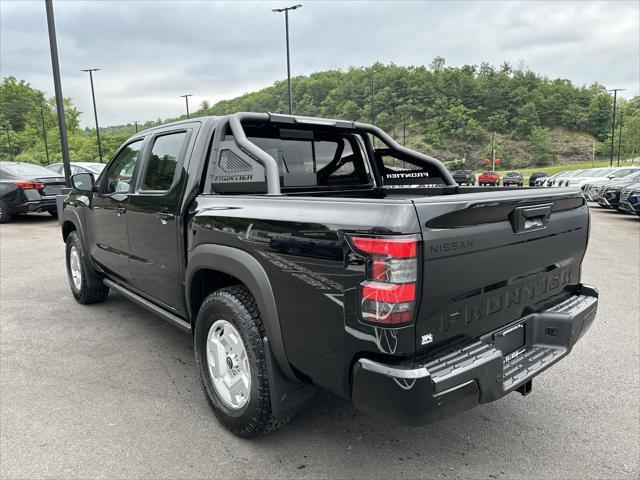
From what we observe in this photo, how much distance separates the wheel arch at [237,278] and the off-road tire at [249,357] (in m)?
0.11

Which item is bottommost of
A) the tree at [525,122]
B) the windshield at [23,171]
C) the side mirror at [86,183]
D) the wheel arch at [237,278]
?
the wheel arch at [237,278]

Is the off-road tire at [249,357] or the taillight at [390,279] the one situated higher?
the taillight at [390,279]

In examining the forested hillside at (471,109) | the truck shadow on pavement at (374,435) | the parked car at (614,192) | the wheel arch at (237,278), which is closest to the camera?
the wheel arch at (237,278)

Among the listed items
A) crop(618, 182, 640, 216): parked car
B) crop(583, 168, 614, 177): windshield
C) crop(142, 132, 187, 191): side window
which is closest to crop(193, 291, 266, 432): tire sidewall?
crop(142, 132, 187, 191): side window

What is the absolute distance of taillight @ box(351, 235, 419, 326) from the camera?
1856mm

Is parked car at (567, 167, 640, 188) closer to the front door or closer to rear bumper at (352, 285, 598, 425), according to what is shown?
the front door

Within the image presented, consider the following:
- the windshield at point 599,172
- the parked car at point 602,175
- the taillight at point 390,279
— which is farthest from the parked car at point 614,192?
the taillight at point 390,279

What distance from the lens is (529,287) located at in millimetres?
2537

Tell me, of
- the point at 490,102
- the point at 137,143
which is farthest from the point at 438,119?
the point at 137,143

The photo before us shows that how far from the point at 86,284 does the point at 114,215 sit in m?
Answer: 1.42

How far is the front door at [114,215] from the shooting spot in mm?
4035

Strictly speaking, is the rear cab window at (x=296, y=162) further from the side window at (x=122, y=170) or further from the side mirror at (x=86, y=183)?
the side mirror at (x=86, y=183)

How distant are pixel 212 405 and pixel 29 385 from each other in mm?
1561

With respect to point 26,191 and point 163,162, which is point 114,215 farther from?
point 26,191
